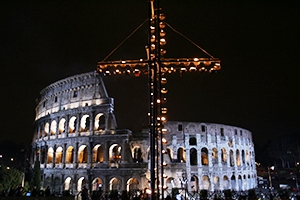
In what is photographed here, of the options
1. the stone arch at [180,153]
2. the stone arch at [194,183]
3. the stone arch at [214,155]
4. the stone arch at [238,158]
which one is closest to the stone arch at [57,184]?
the stone arch at [180,153]

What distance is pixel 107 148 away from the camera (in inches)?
1080

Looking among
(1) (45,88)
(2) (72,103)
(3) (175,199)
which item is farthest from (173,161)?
(1) (45,88)

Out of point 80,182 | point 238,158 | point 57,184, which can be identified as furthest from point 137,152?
point 238,158

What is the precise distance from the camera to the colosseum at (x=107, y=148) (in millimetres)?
27203

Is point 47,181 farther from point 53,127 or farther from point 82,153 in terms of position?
point 53,127

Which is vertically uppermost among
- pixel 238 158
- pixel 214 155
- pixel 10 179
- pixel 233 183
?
pixel 214 155

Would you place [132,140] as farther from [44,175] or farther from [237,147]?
[237,147]

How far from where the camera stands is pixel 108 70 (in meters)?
9.20

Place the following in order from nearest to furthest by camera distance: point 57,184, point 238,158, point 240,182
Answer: point 57,184 < point 240,182 < point 238,158

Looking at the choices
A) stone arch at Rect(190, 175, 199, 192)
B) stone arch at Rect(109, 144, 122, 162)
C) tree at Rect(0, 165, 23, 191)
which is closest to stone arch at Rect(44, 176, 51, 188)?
tree at Rect(0, 165, 23, 191)

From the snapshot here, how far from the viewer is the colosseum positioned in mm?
27203

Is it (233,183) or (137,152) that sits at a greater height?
(137,152)

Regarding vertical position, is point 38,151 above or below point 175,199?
above

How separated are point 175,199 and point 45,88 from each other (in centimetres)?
2873
